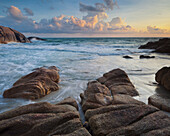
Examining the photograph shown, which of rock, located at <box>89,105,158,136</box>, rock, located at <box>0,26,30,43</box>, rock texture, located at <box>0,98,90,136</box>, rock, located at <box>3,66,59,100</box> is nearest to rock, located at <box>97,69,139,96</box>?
rock, located at <box>89,105,158,136</box>

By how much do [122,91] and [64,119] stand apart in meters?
2.18

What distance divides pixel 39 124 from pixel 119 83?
2.93 meters

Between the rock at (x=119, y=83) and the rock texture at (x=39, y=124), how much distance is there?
1.98 meters

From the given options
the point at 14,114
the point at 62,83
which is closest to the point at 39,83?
the point at 62,83

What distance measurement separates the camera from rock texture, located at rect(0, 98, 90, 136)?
188 cm

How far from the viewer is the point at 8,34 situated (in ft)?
101

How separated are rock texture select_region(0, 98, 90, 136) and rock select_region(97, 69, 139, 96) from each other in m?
1.98

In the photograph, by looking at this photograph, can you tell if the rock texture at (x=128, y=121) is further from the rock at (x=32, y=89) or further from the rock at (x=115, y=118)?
the rock at (x=32, y=89)

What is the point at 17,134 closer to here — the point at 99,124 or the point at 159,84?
the point at 99,124

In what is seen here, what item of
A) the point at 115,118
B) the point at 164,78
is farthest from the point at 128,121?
the point at 164,78

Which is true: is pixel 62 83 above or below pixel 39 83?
below

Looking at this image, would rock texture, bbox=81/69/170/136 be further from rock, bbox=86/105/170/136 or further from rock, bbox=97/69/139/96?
rock, bbox=97/69/139/96

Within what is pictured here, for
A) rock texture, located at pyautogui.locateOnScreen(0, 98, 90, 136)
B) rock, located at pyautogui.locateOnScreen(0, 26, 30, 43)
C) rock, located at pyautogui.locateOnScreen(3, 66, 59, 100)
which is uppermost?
rock, located at pyautogui.locateOnScreen(0, 26, 30, 43)

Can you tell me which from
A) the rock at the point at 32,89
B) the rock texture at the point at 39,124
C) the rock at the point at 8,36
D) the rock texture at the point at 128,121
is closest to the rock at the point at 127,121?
the rock texture at the point at 128,121
